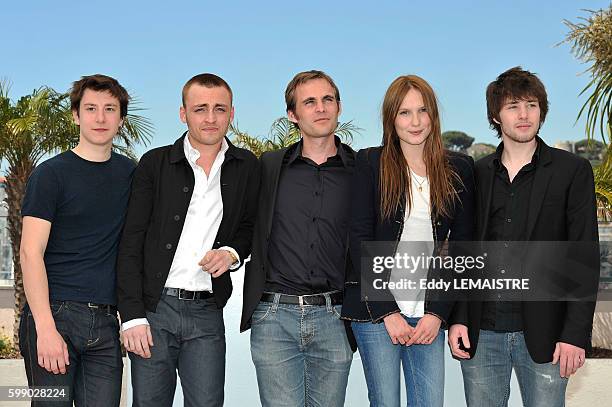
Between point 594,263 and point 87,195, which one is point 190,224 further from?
point 594,263

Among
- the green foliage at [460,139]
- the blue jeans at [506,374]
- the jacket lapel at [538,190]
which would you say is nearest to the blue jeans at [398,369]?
the blue jeans at [506,374]

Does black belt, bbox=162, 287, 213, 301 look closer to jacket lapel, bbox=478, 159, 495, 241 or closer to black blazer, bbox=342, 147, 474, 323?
black blazer, bbox=342, 147, 474, 323

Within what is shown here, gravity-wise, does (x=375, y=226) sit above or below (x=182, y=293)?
above

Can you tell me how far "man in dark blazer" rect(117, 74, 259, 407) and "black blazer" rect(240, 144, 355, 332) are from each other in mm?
60

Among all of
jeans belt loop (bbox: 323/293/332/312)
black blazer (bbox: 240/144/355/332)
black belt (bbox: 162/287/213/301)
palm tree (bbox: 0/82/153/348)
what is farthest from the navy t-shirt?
palm tree (bbox: 0/82/153/348)

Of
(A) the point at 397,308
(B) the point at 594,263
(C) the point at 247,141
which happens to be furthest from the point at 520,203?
(C) the point at 247,141

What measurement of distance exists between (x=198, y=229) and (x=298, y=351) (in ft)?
2.89

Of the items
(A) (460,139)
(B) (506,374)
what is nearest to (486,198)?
(B) (506,374)

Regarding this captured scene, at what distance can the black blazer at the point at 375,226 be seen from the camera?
3527 millimetres

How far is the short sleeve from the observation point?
3402mm

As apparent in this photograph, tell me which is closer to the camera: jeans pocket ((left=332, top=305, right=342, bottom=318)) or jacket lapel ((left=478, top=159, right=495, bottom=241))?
jacket lapel ((left=478, top=159, right=495, bottom=241))

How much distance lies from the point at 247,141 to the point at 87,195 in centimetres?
891

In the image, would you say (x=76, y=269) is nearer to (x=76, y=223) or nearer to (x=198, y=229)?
(x=76, y=223)

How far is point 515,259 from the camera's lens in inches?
141
